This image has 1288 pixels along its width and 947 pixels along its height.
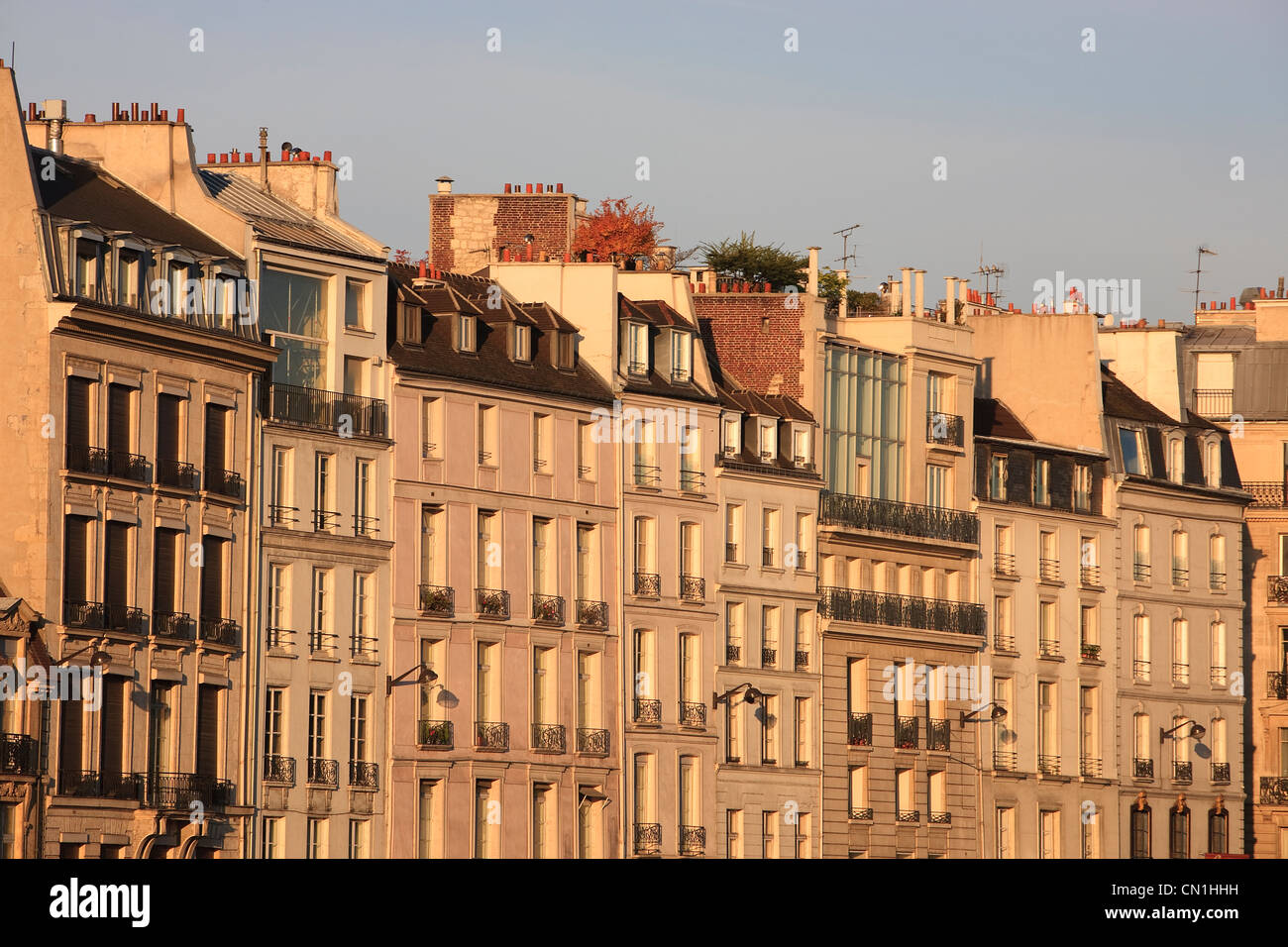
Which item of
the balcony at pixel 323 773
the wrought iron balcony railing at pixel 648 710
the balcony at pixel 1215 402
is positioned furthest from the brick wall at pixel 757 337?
the balcony at pixel 1215 402

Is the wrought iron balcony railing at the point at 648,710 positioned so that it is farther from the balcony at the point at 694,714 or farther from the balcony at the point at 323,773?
the balcony at the point at 323,773

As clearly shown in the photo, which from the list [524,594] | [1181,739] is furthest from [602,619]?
[1181,739]

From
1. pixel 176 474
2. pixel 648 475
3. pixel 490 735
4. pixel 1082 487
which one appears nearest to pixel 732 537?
pixel 648 475

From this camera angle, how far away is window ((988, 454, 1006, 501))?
3799 inches

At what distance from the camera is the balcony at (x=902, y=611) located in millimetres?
90625

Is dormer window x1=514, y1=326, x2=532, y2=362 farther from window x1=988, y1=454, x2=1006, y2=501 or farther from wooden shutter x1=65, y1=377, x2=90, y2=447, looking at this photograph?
window x1=988, y1=454, x2=1006, y2=501

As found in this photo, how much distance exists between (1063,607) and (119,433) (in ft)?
117

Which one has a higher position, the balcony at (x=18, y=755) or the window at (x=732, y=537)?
the window at (x=732, y=537)

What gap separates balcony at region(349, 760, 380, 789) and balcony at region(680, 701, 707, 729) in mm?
11241

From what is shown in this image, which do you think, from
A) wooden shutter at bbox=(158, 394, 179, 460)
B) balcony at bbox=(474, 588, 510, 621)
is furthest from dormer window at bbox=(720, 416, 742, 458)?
wooden shutter at bbox=(158, 394, 179, 460)

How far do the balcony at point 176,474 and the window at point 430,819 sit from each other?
974cm

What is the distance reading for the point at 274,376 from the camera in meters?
76.0

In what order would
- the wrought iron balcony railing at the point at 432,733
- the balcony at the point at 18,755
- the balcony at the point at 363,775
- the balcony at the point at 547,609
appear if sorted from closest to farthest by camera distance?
the balcony at the point at 18,755 < the balcony at the point at 363,775 < the wrought iron balcony railing at the point at 432,733 < the balcony at the point at 547,609
